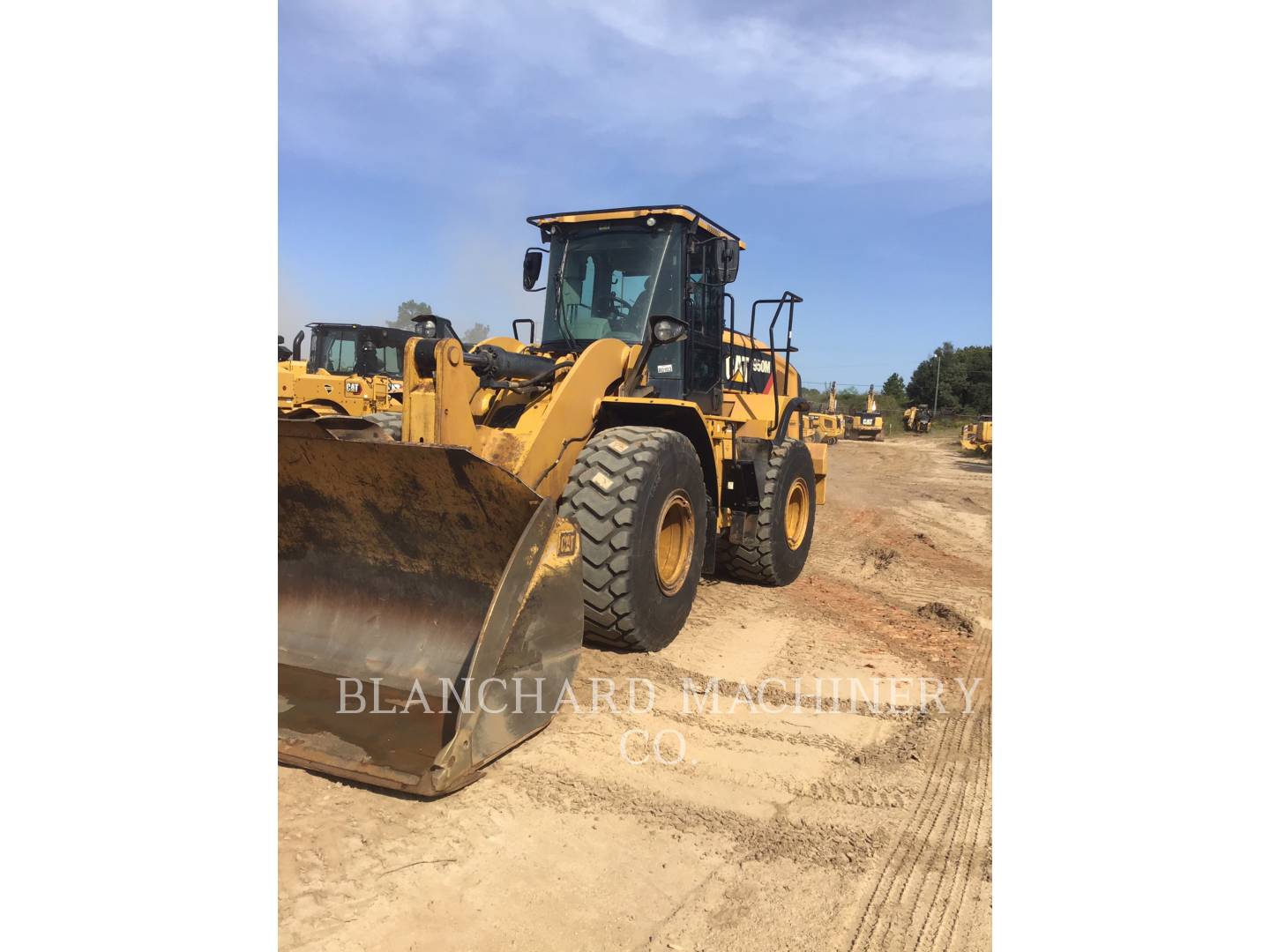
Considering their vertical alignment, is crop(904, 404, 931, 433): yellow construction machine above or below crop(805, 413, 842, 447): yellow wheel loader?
above

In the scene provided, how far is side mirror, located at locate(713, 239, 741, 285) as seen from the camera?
5547mm

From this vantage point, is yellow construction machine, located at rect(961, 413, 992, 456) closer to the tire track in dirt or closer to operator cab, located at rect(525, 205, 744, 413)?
operator cab, located at rect(525, 205, 744, 413)

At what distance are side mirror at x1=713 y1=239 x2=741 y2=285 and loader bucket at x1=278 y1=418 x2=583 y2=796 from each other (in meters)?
Answer: 2.78

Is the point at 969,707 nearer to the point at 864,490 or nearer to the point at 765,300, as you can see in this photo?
the point at 765,300

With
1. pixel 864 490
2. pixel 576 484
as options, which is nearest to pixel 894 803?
pixel 576 484

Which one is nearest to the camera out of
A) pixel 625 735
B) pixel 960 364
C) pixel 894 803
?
pixel 894 803

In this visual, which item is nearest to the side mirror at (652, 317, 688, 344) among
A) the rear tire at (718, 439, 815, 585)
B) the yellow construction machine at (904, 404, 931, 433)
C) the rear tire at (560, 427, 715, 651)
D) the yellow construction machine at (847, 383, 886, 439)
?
the rear tire at (560, 427, 715, 651)

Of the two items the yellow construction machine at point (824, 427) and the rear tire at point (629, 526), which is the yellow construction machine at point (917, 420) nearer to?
the yellow construction machine at point (824, 427)

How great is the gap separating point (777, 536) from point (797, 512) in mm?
843

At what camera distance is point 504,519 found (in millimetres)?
3656

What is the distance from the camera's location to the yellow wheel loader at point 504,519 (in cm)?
330

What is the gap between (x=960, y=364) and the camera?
152 ft

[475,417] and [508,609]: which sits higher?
[475,417]

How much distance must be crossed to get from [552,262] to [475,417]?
1.80 m
